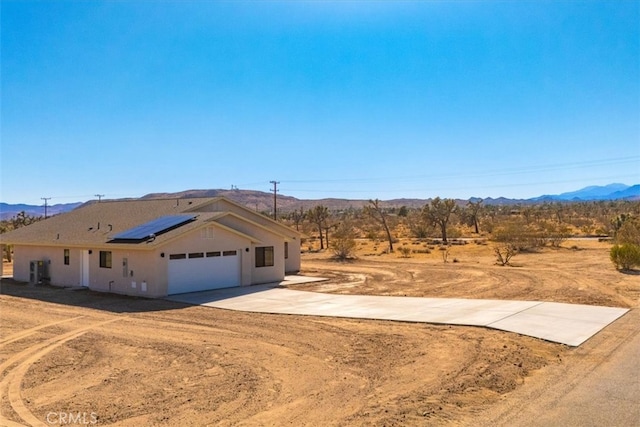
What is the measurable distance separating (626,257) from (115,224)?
27.4m

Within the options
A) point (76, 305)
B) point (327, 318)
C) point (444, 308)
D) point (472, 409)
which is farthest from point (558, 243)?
point (472, 409)

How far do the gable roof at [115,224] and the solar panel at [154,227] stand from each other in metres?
0.18

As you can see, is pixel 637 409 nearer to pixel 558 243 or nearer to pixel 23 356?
pixel 23 356

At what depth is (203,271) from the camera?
2519cm

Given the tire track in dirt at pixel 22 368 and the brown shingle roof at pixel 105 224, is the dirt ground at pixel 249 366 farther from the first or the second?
the brown shingle roof at pixel 105 224

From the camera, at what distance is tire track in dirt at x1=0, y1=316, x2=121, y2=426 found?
8.80 metres

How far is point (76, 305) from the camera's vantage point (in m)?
21.7

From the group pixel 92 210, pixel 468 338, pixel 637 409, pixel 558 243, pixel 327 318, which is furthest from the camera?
pixel 558 243

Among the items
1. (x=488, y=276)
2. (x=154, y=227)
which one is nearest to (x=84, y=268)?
(x=154, y=227)

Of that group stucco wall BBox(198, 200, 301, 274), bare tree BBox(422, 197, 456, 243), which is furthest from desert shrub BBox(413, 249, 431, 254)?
stucco wall BBox(198, 200, 301, 274)

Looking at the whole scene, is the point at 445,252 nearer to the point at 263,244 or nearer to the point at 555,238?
the point at 555,238

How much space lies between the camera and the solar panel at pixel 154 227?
955 inches

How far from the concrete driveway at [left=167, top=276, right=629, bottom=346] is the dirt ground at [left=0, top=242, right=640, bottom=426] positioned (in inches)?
38.1

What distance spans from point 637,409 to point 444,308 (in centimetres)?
1039
